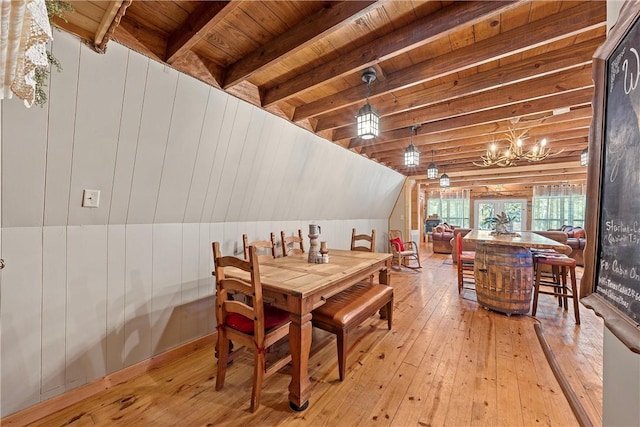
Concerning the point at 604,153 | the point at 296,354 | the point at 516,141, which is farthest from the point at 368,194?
the point at 604,153

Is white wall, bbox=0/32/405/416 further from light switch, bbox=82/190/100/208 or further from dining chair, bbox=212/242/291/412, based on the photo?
dining chair, bbox=212/242/291/412

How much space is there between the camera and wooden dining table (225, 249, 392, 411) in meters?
A: 1.58

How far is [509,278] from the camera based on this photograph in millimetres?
2883

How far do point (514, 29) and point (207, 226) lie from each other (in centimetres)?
283

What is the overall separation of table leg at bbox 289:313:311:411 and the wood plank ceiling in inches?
68.2

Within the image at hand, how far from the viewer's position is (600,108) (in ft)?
2.97

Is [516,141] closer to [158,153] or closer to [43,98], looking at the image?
[158,153]

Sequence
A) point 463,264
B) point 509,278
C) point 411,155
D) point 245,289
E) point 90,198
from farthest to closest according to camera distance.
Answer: point 463,264
point 411,155
point 509,278
point 90,198
point 245,289

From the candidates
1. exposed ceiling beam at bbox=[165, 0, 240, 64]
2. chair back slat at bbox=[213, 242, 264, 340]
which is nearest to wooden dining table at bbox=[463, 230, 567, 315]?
chair back slat at bbox=[213, 242, 264, 340]

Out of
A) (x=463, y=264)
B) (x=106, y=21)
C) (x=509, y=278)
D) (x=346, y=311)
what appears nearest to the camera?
(x=106, y=21)

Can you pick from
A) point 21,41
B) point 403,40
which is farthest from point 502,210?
point 21,41

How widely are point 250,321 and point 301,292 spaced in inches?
17.4

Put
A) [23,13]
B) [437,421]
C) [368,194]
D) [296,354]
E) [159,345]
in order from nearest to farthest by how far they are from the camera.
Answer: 1. [23,13]
2. [437,421]
3. [296,354]
4. [159,345]
5. [368,194]

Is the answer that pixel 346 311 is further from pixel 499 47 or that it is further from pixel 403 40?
pixel 499 47
